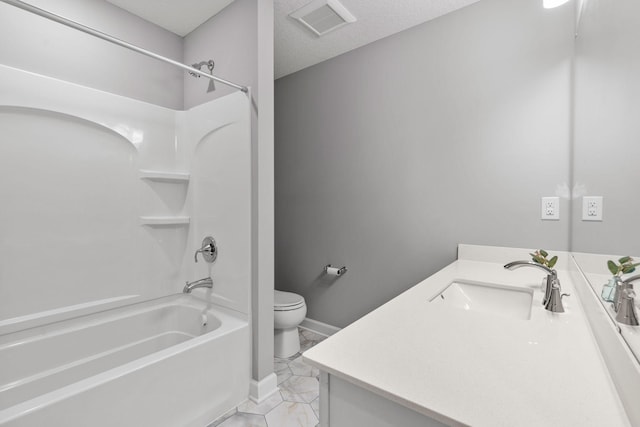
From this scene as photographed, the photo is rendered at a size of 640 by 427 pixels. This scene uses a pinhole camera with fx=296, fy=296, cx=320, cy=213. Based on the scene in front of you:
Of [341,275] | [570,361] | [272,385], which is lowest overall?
[272,385]

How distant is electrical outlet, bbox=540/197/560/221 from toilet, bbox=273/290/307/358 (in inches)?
65.4

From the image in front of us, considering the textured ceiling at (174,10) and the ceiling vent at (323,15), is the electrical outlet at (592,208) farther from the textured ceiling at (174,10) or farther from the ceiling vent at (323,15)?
the textured ceiling at (174,10)

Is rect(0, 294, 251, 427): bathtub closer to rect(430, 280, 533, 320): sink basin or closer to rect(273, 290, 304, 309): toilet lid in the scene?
rect(273, 290, 304, 309): toilet lid

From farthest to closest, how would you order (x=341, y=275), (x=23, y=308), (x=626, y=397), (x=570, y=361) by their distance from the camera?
(x=341, y=275), (x=23, y=308), (x=570, y=361), (x=626, y=397)

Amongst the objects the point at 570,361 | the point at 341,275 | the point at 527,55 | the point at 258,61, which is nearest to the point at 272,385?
the point at 341,275

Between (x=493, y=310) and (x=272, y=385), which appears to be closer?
(x=493, y=310)

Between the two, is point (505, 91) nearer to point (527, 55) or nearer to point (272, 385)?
point (527, 55)

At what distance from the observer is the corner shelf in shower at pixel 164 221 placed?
1981mm

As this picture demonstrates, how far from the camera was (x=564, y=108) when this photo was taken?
5.18ft

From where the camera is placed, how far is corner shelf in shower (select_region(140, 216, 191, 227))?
1.98 metres

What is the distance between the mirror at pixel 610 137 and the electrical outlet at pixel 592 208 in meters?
0.02

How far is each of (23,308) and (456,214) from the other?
2.51m

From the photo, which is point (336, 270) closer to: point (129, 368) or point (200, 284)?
point (200, 284)

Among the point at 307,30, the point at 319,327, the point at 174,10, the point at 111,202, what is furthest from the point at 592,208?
the point at 174,10
